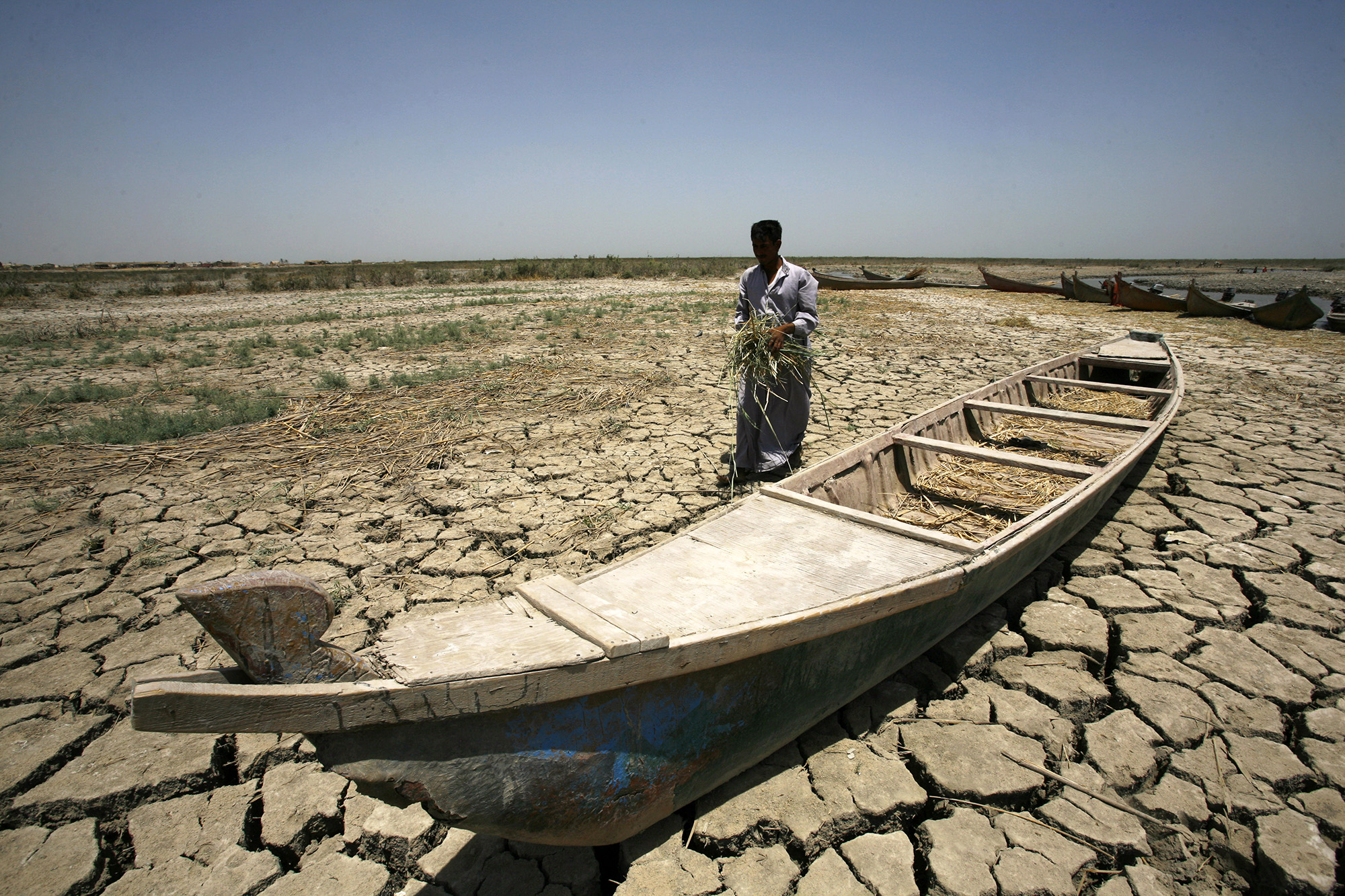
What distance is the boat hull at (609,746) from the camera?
4.42ft

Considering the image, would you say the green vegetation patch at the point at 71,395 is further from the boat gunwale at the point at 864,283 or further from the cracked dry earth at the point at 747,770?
the boat gunwale at the point at 864,283

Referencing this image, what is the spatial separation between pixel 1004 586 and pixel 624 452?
3.05 m

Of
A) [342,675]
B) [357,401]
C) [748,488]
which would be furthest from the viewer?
[357,401]

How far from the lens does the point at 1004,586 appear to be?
273cm

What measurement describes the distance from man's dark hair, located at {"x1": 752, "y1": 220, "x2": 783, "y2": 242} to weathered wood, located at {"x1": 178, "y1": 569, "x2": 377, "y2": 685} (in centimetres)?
339

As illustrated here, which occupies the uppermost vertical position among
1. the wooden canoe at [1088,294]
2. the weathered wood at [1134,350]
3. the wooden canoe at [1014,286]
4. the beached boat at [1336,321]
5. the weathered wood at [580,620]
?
the wooden canoe at [1014,286]

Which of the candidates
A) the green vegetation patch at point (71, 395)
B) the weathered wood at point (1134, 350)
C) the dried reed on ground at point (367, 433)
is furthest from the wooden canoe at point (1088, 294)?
the green vegetation patch at point (71, 395)

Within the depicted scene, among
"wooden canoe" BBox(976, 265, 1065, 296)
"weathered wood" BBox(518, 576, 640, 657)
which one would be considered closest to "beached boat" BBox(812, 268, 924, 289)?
"wooden canoe" BBox(976, 265, 1065, 296)

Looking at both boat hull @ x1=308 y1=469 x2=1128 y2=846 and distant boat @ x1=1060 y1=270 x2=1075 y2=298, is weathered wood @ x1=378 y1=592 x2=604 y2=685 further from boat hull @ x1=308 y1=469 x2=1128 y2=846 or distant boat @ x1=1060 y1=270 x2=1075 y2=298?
distant boat @ x1=1060 y1=270 x2=1075 y2=298

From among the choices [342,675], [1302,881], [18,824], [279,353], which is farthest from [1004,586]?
[279,353]

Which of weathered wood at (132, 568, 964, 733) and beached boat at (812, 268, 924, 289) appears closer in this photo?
weathered wood at (132, 568, 964, 733)

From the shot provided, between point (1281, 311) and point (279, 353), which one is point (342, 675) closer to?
point (279, 353)

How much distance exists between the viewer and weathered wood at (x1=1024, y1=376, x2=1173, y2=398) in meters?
5.32

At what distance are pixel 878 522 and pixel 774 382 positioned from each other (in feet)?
6.04
